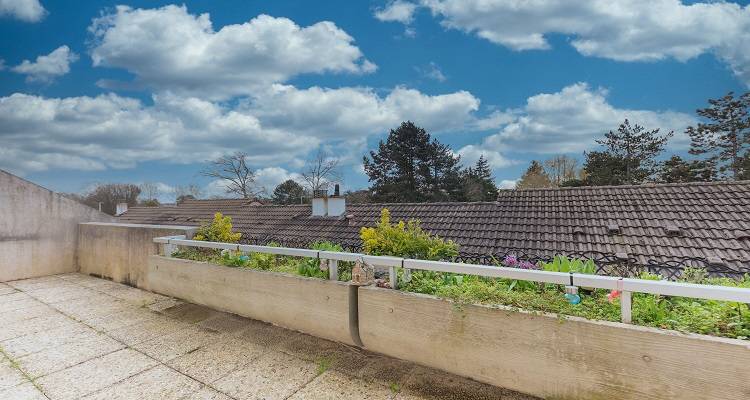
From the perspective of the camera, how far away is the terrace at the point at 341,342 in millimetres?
2078

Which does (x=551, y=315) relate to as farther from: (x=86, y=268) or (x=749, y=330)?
(x=86, y=268)

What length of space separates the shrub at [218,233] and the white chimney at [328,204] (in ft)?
24.6

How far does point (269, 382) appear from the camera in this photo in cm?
279

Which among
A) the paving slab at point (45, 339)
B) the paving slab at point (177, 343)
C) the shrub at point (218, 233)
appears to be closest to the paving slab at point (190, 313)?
the paving slab at point (177, 343)

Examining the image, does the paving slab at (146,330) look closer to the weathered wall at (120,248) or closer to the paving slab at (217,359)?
the paving slab at (217,359)

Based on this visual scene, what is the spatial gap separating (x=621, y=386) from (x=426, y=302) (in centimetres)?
121

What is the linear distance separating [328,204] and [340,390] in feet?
34.3

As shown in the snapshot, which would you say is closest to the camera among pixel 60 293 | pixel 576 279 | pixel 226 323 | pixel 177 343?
pixel 576 279

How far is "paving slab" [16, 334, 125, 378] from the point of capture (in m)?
3.23

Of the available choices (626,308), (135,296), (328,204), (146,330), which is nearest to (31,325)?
(135,296)

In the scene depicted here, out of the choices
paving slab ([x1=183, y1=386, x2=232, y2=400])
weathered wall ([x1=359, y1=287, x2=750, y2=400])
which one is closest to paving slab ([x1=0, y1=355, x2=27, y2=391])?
paving slab ([x1=183, y1=386, x2=232, y2=400])

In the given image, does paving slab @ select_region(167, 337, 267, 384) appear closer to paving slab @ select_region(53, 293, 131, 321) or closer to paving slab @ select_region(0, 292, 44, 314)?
paving slab @ select_region(53, 293, 131, 321)

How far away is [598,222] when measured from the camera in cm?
883

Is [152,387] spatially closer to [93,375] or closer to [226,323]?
[93,375]
